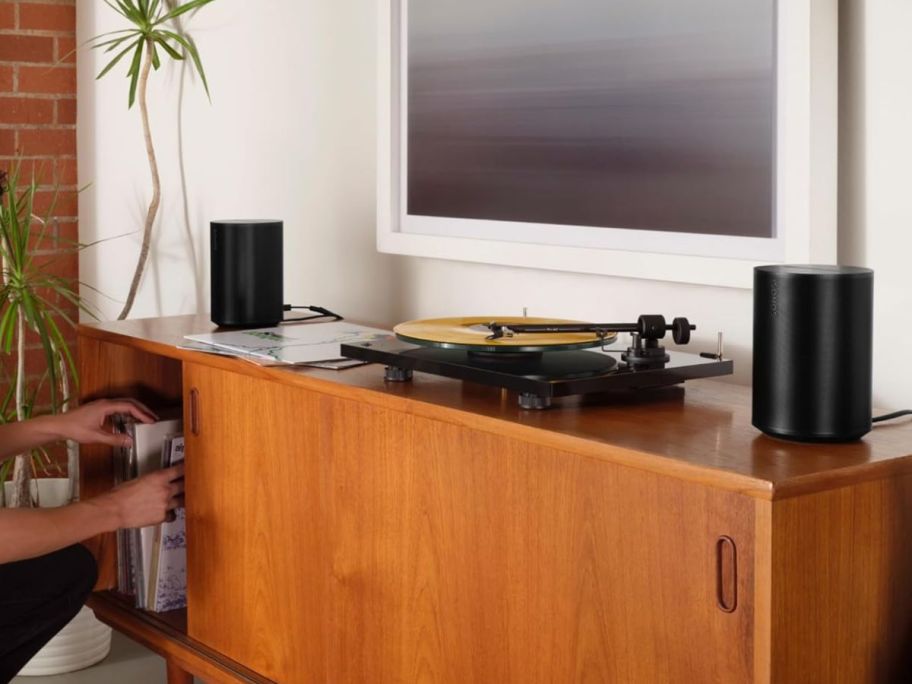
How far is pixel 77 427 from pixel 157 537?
0.26 m

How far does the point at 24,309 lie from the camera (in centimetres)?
305

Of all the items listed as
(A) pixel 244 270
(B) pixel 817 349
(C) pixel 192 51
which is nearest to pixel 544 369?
(B) pixel 817 349

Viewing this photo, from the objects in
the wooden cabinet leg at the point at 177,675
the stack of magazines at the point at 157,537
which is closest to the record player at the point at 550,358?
the stack of magazines at the point at 157,537

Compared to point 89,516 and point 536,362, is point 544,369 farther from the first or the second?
point 89,516

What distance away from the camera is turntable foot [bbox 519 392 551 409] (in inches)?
62.5

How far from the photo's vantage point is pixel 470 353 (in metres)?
1.77

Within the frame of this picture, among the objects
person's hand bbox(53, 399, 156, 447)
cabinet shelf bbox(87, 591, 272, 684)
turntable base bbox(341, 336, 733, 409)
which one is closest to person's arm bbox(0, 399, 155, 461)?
person's hand bbox(53, 399, 156, 447)

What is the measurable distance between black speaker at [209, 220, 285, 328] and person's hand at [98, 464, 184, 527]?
32cm

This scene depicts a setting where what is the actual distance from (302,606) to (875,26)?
1.17m

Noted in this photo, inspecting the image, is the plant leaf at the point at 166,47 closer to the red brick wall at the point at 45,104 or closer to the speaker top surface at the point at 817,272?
the red brick wall at the point at 45,104

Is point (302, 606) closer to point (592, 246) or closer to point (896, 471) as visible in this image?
point (592, 246)

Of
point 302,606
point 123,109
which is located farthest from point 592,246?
point 123,109

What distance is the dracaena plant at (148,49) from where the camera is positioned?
10.1 ft

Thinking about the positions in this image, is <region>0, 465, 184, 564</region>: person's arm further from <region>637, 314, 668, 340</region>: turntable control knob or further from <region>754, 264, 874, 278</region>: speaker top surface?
<region>754, 264, 874, 278</region>: speaker top surface
